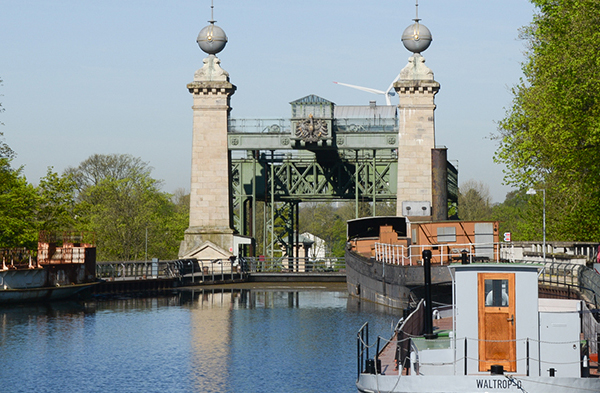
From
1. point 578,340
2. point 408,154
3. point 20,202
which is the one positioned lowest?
point 578,340

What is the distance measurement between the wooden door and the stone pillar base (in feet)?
154

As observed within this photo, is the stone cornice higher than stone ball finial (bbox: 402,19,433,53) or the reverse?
the reverse

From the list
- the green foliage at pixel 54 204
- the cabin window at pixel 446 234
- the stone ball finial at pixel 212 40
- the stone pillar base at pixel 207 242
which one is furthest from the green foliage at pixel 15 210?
the cabin window at pixel 446 234

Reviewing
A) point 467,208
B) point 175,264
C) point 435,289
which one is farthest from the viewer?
point 467,208

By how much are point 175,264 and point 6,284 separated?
55.0 feet

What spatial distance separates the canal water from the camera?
25.0m

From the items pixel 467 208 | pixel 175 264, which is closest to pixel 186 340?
pixel 175 264

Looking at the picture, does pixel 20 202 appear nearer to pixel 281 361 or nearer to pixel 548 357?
pixel 281 361

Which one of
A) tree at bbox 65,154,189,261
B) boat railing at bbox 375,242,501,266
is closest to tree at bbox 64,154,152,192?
tree at bbox 65,154,189,261

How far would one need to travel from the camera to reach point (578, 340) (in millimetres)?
17250

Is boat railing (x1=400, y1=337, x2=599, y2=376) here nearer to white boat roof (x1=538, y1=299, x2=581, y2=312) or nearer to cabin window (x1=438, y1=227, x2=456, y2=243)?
white boat roof (x1=538, y1=299, x2=581, y2=312)

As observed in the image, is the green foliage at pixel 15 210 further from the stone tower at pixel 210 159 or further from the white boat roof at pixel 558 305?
the white boat roof at pixel 558 305

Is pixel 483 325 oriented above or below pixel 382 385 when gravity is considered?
above

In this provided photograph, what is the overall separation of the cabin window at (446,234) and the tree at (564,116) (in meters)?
4.75
